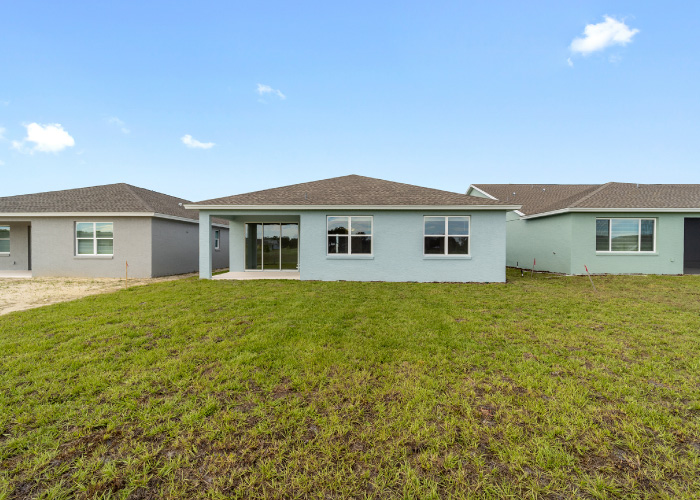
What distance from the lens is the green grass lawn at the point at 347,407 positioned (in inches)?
81.7

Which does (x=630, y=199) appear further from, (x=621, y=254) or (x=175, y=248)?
(x=175, y=248)

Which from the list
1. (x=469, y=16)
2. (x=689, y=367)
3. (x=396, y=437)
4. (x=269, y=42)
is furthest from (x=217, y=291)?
(x=469, y=16)

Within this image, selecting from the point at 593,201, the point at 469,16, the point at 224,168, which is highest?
the point at 469,16

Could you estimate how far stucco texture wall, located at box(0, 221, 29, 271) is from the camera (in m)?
15.9

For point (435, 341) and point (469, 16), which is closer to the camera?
point (435, 341)

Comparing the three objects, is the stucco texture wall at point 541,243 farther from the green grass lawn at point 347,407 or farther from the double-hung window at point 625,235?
the green grass lawn at point 347,407

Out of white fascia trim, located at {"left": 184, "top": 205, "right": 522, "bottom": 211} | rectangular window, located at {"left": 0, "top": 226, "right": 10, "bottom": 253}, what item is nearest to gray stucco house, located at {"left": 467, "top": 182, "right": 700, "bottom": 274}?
white fascia trim, located at {"left": 184, "top": 205, "right": 522, "bottom": 211}

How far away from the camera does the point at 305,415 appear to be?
2844 mm

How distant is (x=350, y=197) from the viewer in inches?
484

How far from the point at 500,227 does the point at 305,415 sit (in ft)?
37.6

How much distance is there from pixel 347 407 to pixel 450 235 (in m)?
10.2

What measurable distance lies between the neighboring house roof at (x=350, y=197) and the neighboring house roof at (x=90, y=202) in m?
3.28

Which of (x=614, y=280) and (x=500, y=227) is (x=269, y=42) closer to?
(x=500, y=227)

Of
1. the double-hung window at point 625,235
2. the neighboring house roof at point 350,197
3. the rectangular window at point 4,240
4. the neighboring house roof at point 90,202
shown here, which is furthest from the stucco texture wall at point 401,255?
the rectangular window at point 4,240
